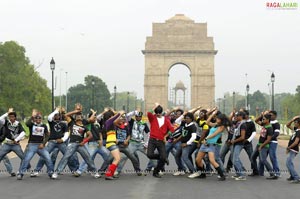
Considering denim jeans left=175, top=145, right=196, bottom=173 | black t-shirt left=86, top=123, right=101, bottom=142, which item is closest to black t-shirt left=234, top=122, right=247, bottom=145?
denim jeans left=175, top=145, right=196, bottom=173

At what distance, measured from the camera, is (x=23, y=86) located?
54.9 metres

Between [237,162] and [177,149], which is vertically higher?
[177,149]

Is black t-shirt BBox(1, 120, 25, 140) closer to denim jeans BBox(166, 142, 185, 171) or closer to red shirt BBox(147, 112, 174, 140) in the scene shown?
red shirt BBox(147, 112, 174, 140)

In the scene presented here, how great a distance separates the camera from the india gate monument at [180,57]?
94688 mm

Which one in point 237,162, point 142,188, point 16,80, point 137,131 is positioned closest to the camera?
point 142,188

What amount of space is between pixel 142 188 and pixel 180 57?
8564cm

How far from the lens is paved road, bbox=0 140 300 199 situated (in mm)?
11164

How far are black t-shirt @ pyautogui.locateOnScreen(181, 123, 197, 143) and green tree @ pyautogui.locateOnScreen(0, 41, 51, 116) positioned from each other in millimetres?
40026

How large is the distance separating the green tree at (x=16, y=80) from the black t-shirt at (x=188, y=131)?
40.0 m

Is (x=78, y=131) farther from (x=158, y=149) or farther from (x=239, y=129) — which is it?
(x=239, y=129)

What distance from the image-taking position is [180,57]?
9712cm

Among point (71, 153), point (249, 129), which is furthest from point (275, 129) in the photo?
point (71, 153)

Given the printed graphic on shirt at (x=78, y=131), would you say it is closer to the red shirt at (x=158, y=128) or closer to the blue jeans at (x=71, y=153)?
the blue jeans at (x=71, y=153)

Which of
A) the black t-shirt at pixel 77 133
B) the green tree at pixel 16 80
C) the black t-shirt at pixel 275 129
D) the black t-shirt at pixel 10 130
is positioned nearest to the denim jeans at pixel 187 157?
the black t-shirt at pixel 275 129
